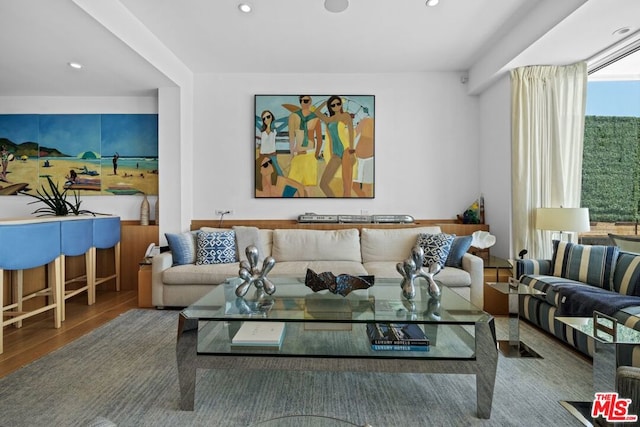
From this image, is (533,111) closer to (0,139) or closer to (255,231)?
(255,231)

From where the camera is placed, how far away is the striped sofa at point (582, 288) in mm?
2154

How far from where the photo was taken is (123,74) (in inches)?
148

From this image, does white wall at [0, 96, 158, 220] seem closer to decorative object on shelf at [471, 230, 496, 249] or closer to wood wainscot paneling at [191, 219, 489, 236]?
wood wainscot paneling at [191, 219, 489, 236]

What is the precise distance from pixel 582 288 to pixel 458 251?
114cm

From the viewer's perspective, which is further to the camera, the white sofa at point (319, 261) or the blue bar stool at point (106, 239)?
the blue bar stool at point (106, 239)

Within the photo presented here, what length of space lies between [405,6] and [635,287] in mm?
2791

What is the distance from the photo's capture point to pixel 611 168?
11.0 feet

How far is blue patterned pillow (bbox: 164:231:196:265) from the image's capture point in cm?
356

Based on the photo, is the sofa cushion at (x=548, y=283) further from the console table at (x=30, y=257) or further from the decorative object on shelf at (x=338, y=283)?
the console table at (x=30, y=257)

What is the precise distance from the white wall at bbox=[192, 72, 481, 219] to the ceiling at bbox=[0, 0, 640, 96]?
20 centimetres

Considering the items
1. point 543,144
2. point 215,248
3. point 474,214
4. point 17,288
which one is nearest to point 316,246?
point 215,248

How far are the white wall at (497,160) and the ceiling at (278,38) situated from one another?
1.19 ft

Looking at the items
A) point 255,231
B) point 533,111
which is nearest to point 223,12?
point 255,231

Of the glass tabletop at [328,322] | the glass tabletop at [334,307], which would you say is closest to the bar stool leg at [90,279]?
the glass tabletop at [334,307]
